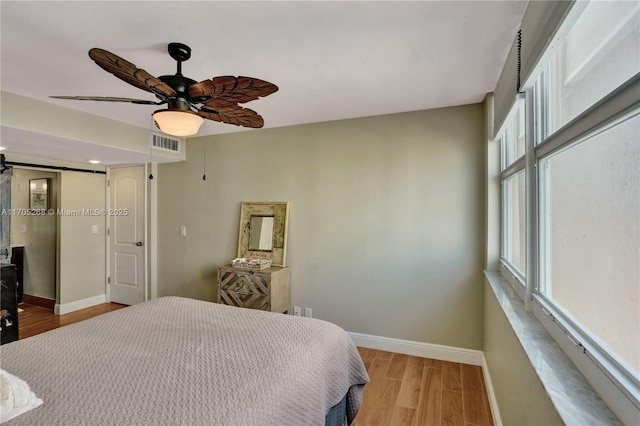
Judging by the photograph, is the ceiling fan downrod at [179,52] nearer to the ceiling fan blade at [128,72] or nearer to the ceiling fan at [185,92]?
the ceiling fan at [185,92]

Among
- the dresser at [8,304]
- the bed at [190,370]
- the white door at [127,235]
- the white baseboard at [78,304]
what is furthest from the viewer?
the white door at [127,235]

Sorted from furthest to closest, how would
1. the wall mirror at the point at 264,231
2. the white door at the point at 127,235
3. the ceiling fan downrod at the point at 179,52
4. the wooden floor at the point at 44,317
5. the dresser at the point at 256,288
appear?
the white door at the point at 127,235
the wooden floor at the point at 44,317
the wall mirror at the point at 264,231
the dresser at the point at 256,288
the ceiling fan downrod at the point at 179,52

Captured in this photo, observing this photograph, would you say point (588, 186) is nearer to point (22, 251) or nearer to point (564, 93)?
point (564, 93)

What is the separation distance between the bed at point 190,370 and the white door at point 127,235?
273 centimetres

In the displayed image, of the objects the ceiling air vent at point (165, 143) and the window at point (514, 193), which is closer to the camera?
the window at point (514, 193)

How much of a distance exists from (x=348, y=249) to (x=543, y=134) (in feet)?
6.99

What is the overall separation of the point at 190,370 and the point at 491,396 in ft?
6.85

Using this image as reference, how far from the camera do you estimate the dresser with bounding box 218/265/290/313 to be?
3.29 meters

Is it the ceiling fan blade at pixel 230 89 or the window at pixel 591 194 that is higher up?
the ceiling fan blade at pixel 230 89

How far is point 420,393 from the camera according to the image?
243 cm

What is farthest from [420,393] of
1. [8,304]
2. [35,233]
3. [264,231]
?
[35,233]

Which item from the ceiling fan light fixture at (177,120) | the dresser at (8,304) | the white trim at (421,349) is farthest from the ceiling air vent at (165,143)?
the white trim at (421,349)

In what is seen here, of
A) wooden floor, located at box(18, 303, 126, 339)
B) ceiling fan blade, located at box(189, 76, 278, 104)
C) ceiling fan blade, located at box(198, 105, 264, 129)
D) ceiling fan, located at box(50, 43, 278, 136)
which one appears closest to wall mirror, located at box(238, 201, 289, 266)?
ceiling fan blade, located at box(198, 105, 264, 129)

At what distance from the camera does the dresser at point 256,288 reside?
3287mm
